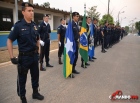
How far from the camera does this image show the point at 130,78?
5570 mm

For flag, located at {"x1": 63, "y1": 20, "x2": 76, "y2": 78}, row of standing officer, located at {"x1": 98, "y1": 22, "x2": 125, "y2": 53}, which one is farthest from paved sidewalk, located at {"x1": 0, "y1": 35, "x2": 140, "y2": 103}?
row of standing officer, located at {"x1": 98, "y1": 22, "x2": 125, "y2": 53}

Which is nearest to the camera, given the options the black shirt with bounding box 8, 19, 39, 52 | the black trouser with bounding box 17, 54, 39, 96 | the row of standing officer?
the black shirt with bounding box 8, 19, 39, 52

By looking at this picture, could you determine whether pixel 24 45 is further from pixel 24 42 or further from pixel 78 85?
pixel 78 85

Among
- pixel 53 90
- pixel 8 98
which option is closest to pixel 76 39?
pixel 53 90

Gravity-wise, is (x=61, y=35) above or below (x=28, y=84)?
above

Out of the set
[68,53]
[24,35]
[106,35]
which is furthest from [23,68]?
[106,35]

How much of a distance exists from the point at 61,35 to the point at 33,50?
3920mm

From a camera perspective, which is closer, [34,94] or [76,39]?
[34,94]

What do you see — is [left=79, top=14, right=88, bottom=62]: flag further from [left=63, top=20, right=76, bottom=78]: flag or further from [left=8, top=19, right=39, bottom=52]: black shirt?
[left=8, top=19, right=39, bottom=52]: black shirt

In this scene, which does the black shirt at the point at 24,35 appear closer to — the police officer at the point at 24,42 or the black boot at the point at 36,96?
the police officer at the point at 24,42

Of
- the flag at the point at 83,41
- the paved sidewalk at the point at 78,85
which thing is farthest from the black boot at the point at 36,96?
the flag at the point at 83,41

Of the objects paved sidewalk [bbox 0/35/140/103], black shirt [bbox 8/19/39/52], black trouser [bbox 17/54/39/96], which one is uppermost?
black shirt [bbox 8/19/39/52]

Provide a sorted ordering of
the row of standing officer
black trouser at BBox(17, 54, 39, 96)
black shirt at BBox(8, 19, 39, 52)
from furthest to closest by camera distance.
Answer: the row of standing officer < black trouser at BBox(17, 54, 39, 96) < black shirt at BBox(8, 19, 39, 52)

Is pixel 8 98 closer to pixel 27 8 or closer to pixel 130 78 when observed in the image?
pixel 27 8
